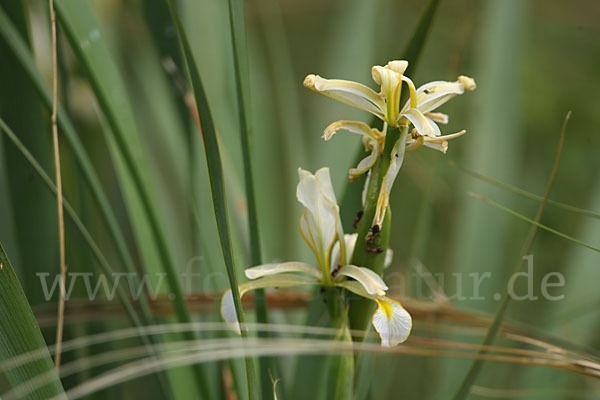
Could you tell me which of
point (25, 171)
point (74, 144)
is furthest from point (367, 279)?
point (25, 171)

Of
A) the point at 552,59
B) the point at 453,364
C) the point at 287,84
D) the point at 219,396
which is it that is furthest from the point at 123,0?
the point at 552,59

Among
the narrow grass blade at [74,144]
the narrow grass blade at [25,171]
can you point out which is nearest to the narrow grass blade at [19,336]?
the narrow grass blade at [74,144]

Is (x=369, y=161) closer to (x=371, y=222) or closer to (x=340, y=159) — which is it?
(x=371, y=222)

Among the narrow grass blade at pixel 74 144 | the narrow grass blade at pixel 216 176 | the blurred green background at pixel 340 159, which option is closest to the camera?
the narrow grass blade at pixel 216 176

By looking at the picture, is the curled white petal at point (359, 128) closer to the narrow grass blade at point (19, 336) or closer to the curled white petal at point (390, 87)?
the curled white petal at point (390, 87)

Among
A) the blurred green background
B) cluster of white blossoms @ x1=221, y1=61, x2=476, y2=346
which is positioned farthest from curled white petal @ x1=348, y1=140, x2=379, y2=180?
the blurred green background

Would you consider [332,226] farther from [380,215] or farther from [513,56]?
[513,56]
